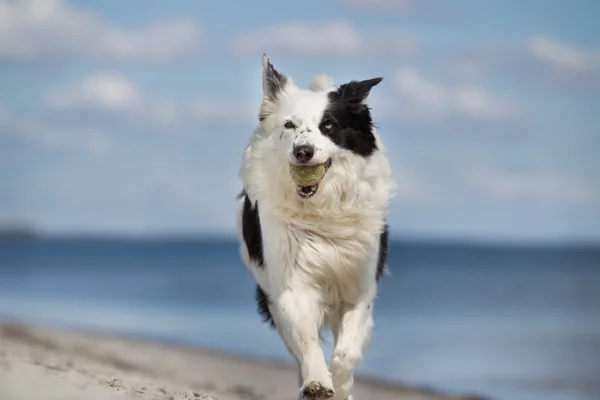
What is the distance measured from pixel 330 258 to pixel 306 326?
0.51 m

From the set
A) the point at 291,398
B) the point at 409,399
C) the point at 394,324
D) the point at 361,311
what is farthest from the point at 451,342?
the point at 361,311

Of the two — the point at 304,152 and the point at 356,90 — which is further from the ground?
the point at 356,90

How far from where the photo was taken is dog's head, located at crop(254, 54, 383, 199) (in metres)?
6.54

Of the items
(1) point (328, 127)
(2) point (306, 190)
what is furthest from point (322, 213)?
(1) point (328, 127)

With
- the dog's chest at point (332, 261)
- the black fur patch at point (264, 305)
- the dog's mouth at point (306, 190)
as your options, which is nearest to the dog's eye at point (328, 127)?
the dog's mouth at point (306, 190)

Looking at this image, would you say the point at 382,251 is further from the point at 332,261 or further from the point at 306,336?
the point at 306,336

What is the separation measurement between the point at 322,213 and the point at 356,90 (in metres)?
0.83

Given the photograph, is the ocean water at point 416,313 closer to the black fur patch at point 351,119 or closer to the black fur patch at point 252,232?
the black fur patch at point 252,232

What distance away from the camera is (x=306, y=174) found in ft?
21.9

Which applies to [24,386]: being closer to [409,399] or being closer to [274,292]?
[274,292]

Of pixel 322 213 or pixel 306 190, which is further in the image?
pixel 322 213

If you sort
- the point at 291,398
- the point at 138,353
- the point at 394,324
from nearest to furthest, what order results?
the point at 291,398
the point at 138,353
the point at 394,324

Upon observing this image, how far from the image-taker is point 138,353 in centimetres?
1309

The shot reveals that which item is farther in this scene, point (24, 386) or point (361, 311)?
point (361, 311)
